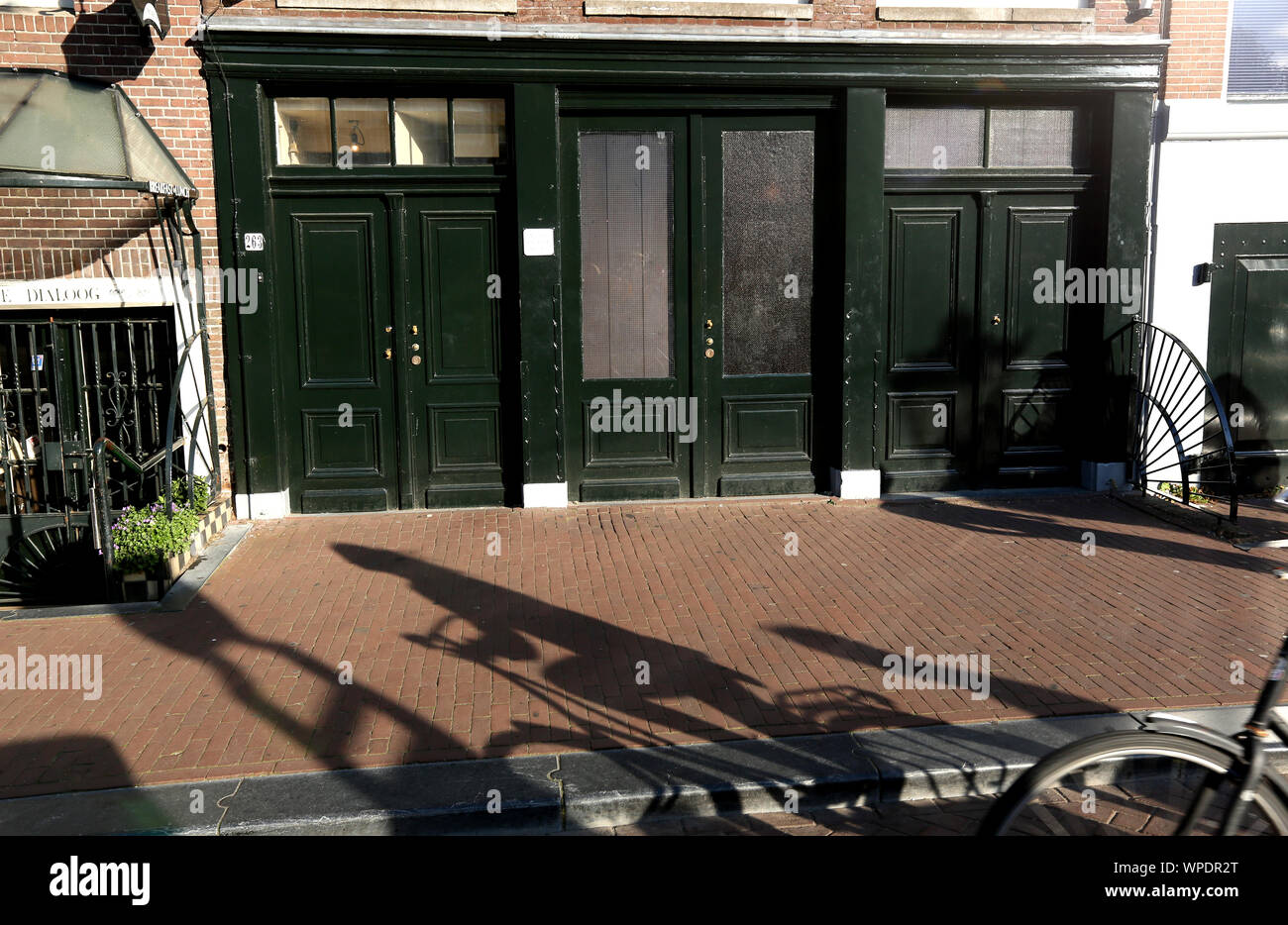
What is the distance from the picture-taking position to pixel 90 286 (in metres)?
8.61

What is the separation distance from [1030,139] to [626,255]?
3.86 m

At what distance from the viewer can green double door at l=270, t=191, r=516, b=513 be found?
901cm

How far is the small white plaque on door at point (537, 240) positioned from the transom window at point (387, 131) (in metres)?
0.75

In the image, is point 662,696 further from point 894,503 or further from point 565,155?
point 565,155

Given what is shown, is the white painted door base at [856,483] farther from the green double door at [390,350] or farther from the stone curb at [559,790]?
the stone curb at [559,790]

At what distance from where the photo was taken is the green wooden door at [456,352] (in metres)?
9.11

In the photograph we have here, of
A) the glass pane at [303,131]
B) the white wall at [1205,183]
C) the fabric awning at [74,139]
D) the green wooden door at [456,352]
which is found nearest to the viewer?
the fabric awning at [74,139]

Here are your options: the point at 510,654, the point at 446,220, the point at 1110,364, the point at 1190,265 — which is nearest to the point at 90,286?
the point at 446,220

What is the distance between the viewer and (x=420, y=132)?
9000 mm

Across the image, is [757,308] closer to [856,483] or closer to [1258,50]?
[856,483]

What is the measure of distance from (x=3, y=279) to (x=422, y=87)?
→ 3727 millimetres

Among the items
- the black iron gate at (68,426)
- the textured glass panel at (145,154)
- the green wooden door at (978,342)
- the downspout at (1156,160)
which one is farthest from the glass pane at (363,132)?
the downspout at (1156,160)

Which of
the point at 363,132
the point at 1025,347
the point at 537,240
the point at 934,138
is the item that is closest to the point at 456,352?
the point at 537,240

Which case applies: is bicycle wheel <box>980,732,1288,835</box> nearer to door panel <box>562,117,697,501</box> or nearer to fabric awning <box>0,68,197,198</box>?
door panel <box>562,117,697,501</box>
